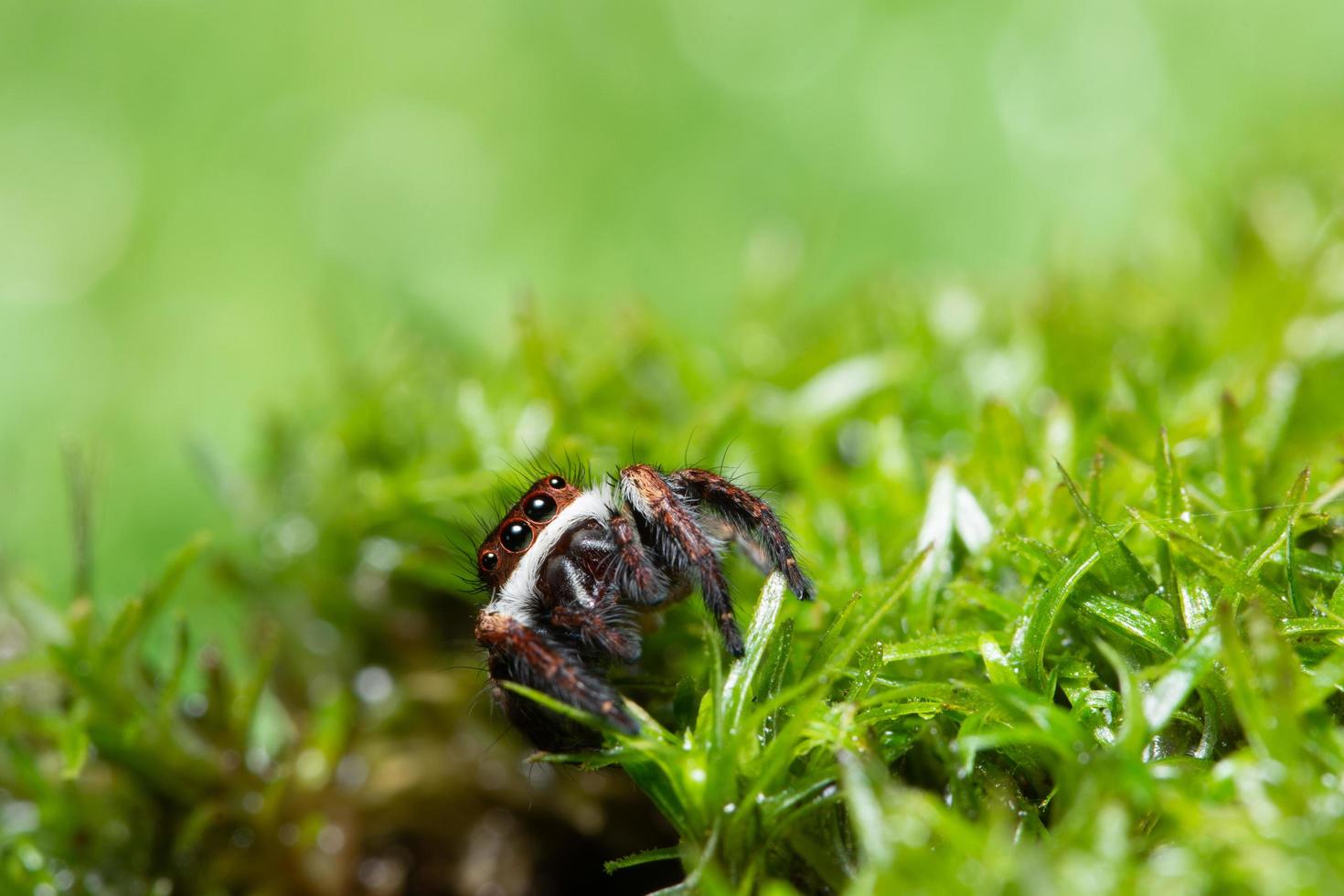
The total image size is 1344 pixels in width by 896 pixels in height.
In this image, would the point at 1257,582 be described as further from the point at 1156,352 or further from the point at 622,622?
the point at 1156,352

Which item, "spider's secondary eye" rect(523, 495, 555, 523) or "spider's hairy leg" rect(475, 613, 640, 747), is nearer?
"spider's hairy leg" rect(475, 613, 640, 747)

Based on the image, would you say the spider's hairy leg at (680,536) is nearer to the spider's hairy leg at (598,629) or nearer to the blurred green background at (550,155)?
the spider's hairy leg at (598,629)

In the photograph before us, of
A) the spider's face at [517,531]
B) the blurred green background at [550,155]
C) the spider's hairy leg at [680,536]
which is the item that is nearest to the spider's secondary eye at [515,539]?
the spider's face at [517,531]

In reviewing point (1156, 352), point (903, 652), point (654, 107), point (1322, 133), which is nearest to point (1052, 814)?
point (903, 652)

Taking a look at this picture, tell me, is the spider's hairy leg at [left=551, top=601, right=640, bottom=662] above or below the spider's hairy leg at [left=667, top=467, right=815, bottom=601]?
below

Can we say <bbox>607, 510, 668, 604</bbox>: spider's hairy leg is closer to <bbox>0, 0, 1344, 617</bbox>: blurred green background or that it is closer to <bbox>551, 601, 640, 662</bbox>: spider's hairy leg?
<bbox>551, 601, 640, 662</bbox>: spider's hairy leg

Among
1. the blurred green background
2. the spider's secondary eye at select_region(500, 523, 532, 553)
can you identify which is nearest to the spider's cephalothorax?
the spider's secondary eye at select_region(500, 523, 532, 553)

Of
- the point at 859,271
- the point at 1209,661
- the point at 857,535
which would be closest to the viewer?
the point at 1209,661
